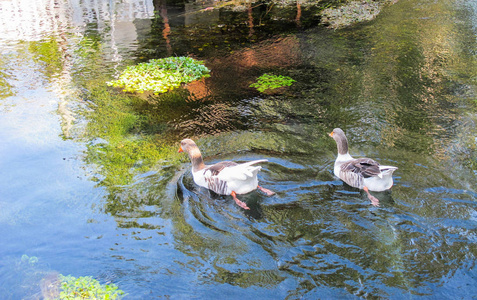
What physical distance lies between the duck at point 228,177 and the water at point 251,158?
178mm

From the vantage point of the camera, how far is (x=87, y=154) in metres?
7.40

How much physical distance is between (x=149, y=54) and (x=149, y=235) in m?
8.22

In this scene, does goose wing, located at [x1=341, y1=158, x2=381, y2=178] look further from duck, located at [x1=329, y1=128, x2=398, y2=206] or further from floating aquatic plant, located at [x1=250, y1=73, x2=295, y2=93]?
floating aquatic plant, located at [x1=250, y1=73, x2=295, y2=93]

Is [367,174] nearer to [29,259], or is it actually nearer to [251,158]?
[251,158]

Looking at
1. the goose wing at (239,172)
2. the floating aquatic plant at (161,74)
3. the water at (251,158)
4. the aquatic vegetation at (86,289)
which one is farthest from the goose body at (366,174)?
the floating aquatic plant at (161,74)

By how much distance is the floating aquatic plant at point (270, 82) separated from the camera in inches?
385

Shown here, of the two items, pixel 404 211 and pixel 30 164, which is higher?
pixel 30 164

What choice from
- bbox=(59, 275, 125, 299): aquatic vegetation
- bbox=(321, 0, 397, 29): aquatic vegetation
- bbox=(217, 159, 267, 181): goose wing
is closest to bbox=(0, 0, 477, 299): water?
bbox=(59, 275, 125, 299): aquatic vegetation

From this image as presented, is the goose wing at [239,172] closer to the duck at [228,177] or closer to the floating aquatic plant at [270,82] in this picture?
the duck at [228,177]

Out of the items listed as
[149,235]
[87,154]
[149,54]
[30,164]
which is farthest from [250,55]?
[149,235]

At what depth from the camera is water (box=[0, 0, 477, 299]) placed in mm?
4719

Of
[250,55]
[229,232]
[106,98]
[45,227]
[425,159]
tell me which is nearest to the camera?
[229,232]

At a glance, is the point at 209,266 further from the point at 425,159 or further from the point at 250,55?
the point at 250,55

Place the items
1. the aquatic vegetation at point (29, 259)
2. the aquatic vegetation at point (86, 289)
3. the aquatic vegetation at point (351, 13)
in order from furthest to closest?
the aquatic vegetation at point (351, 13) → the aquatic vegetation at point (29, 259) → the aquatic vegetation at point (86, 289)
